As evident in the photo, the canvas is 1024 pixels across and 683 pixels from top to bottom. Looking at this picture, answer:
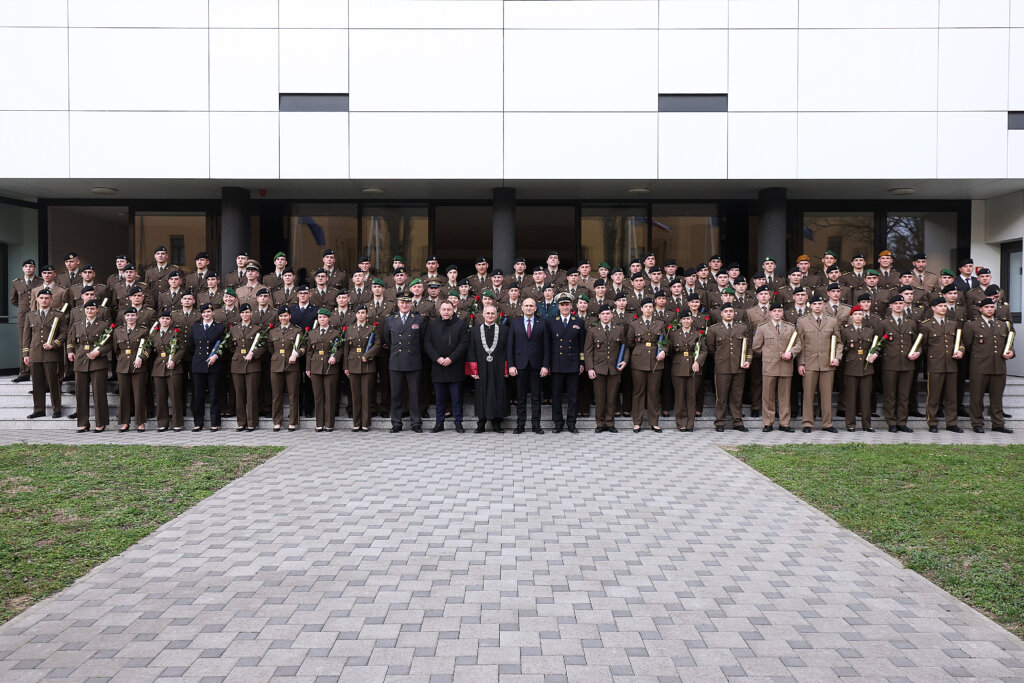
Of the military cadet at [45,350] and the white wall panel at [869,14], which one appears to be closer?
the military cadet at [45,350]

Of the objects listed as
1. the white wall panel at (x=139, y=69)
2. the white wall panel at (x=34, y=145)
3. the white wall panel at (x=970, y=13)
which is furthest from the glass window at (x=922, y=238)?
the white wall panel at (x=34, y=145)

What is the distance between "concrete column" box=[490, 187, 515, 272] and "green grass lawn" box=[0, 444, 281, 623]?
6.95 meters

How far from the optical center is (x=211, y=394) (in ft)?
35.2

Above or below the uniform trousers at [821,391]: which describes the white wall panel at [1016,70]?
above

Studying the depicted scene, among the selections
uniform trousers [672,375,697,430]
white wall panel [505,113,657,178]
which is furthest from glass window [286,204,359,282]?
uniform trousers [672,375,697,430]

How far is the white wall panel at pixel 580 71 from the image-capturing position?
1356 centimetres

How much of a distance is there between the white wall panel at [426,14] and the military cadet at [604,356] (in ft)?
21.7

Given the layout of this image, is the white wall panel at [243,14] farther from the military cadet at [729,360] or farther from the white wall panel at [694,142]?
the military cadet at [729,360]

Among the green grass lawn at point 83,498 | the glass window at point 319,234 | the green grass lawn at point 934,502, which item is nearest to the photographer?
the green grass lawn at point 934,502

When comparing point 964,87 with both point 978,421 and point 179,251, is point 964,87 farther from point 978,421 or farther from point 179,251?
point 179,251

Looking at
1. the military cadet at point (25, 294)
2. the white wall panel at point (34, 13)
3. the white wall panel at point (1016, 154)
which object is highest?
the white wall panel at point (34, 13)

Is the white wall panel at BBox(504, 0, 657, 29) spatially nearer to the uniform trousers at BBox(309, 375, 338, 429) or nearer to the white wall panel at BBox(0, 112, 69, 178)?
the uniform trousers at BBox(309, 375, 338, 429)

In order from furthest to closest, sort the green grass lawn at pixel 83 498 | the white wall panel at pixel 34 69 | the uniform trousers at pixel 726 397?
the white wall panel at pixel 34 69 → the uniform trousers at pixel 726 397 → the green grass lawn at pixel 83 498

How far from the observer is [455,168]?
1361 centimetres
